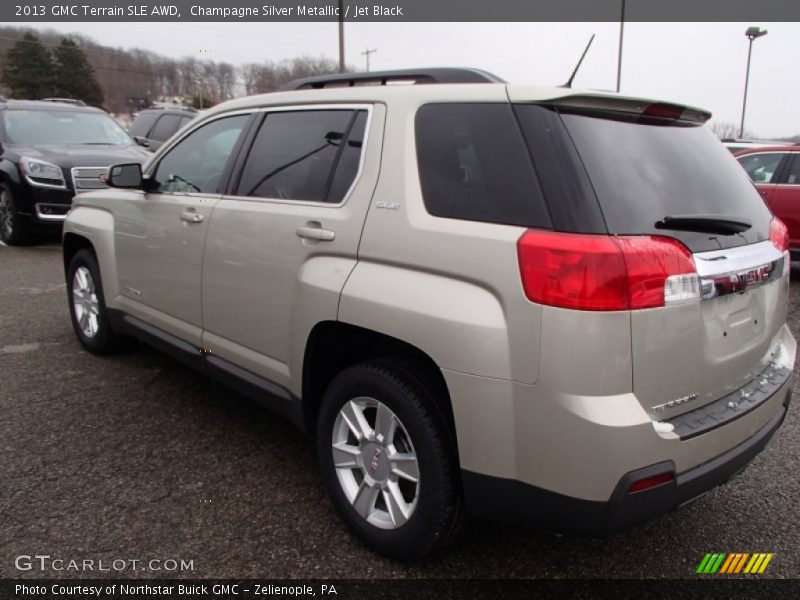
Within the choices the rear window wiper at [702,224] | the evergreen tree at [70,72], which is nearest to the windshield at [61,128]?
the rear window wiper at [702,224]

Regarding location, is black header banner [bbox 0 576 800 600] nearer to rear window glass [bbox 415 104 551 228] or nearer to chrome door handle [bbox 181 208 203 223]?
rear window glass [bbox 415 104 551 228]

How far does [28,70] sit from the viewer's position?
56250 mm

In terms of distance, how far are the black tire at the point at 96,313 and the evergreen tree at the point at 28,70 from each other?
6105 cm

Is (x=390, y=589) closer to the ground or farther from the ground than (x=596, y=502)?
closer to the ground

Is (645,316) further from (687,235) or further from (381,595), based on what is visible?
(381,595)

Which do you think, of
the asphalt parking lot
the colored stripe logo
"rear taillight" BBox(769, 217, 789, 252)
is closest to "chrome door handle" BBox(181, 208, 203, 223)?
the asphalt parking lot

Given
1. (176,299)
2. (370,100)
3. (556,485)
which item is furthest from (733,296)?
(176,299)

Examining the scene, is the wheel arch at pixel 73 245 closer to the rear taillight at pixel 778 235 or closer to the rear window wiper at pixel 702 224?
the rear window wiper at pixel 702 224

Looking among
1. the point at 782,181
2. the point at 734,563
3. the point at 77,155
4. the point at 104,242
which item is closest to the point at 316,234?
the point at 734,563

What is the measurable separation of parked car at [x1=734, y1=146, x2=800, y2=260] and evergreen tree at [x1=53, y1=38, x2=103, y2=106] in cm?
6178

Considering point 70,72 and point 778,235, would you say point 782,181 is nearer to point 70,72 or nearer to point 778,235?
point 778,235

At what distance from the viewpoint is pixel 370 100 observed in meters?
2.52

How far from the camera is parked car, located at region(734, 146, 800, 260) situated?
25.1 feet

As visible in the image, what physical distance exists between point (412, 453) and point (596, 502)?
67 cm
